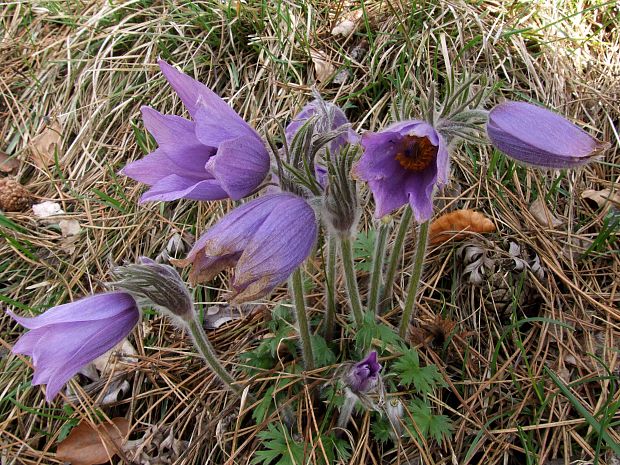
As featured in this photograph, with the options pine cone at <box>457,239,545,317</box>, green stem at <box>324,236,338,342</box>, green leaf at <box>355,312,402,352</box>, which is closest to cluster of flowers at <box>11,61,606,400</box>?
green leaf at <box>355,312,402,352</box>

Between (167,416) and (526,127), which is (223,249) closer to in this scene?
(526,127)

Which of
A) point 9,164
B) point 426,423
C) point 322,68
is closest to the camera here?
point 426,423

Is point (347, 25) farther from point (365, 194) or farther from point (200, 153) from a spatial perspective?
point (200, 153)

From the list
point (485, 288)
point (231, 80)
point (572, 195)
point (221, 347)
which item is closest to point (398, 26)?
point (231, 80)

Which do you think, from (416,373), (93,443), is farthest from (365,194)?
(93,443)

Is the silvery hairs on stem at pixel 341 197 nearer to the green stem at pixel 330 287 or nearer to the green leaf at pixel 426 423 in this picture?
the green stem at pixel 330 287


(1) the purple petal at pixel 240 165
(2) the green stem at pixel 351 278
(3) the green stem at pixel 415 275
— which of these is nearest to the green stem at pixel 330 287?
(2) the green stem at pixel 351 278

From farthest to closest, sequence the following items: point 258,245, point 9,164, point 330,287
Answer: point 9,164 → point 330,287 → point 258,245
